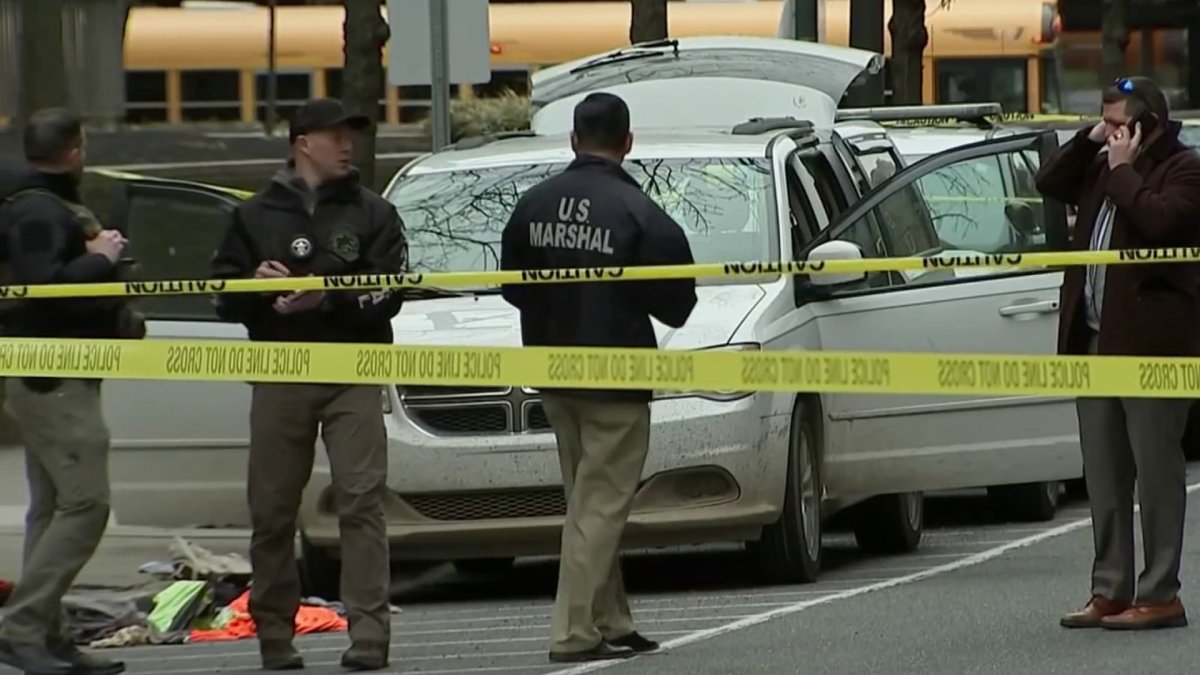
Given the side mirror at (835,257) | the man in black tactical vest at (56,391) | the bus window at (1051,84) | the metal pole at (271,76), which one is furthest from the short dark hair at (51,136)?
the bus window at (1051,84)

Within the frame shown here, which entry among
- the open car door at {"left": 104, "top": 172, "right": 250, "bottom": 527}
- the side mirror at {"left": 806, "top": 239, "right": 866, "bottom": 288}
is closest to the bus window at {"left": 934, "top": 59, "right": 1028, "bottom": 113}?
the side mirror at {"left": 806, "top": 239, "right": 866, "bottom": 288}

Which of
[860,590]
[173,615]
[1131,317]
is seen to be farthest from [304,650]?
[1131,317]

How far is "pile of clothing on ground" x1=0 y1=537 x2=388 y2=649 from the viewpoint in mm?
9312

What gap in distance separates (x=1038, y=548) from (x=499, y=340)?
2.84 metres

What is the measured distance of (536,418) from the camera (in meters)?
9.66

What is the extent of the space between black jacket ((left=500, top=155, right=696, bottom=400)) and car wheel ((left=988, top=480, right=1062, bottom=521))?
4.38m

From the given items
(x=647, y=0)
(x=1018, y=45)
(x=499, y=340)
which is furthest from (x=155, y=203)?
(x=1018, y=45)

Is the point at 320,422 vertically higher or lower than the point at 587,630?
higher

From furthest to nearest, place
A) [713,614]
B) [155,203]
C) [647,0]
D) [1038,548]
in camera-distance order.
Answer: [647,0] < [1038,548] < [155,203] < [713,614]

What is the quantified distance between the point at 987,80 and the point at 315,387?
2379 cm

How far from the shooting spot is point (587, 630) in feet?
27.0

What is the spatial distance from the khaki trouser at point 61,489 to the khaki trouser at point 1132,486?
3200 mm

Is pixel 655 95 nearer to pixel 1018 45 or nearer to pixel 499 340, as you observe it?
pixel 499 340

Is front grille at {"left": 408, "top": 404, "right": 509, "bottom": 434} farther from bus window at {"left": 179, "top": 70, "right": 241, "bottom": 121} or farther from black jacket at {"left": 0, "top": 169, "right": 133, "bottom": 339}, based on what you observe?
bus window at {"left": 179, "top": 70, "right": 241, "bottom": 121}
